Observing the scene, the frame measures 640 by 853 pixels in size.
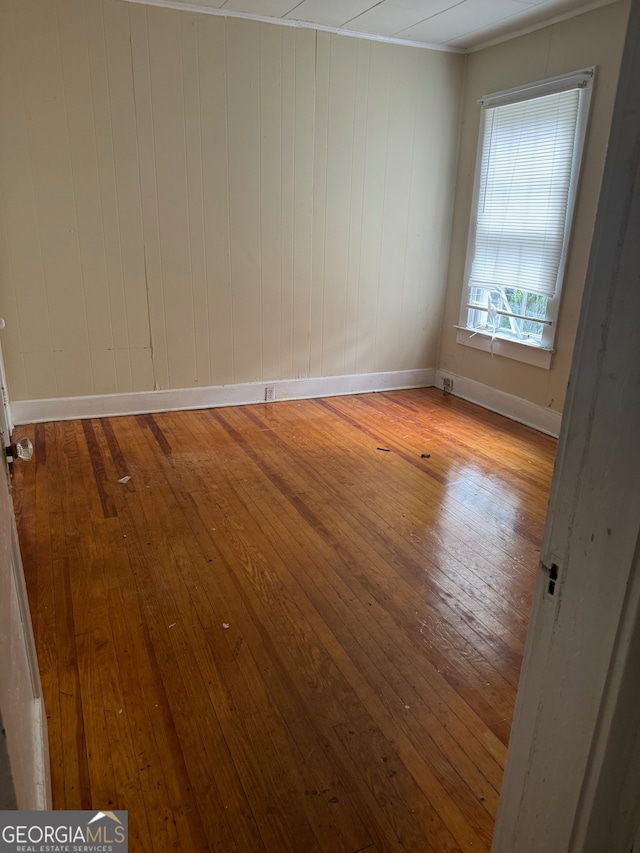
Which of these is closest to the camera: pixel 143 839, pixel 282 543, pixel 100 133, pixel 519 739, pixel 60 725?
pixel 519 739

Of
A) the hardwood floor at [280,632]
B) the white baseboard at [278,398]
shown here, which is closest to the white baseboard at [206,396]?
the white baseboard at [278,398]

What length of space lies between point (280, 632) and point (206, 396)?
8.92ft

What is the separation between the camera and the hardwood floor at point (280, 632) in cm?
150

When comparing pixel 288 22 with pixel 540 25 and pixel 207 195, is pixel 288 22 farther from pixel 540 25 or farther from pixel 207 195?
pixel 540 25

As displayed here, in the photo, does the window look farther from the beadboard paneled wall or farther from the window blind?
the beadboard paneled wall

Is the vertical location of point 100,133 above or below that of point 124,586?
above

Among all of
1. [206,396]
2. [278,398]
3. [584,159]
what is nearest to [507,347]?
A: [584,159]

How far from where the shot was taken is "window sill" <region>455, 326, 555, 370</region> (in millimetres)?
4219

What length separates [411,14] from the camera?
385 cm

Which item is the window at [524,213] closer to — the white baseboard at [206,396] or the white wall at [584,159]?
the white wall at [584,159]

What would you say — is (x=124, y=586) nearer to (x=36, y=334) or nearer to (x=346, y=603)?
(x=346, y=603)

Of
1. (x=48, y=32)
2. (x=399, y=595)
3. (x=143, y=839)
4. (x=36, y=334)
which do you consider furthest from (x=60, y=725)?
(x=48, y=32)

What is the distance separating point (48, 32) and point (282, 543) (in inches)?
130

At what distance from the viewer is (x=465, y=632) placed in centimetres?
214
